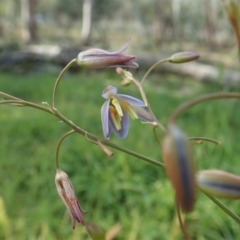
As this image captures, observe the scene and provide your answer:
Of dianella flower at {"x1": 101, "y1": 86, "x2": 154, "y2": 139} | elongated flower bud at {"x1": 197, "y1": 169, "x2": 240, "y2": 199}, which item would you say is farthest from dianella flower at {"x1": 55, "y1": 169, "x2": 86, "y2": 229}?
elongated flower bud at {"x1": 197, "y1": 169, "x2": 240, "y2": 199}

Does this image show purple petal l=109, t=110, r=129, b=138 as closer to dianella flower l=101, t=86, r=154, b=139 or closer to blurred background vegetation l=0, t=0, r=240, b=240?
dianella flower l=101, t=86, r=154, b=139

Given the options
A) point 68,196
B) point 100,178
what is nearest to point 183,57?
point 68,196

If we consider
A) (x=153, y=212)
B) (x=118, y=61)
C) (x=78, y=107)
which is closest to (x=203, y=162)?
(x=153, y=212)

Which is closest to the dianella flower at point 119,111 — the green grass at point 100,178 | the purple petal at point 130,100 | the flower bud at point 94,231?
the purple petal at point 130,100

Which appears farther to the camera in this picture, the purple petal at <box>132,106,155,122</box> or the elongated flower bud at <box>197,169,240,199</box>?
the purple petal at <box>132,106,155,122</box>

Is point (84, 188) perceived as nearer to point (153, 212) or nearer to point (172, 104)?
point (153, 212)

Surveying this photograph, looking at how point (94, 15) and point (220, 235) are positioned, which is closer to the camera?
point (220, 235)

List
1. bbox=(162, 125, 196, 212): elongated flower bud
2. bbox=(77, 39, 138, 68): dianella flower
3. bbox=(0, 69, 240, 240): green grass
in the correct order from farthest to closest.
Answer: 1. bbox=(0, 69, 240, 240): green grass
2. bbox=(77, 39, 138, 68): dianella flower
3. bbox=(162, 125, 196, 212): elongated flower bud

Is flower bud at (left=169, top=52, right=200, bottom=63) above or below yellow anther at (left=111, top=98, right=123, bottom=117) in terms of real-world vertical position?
above
